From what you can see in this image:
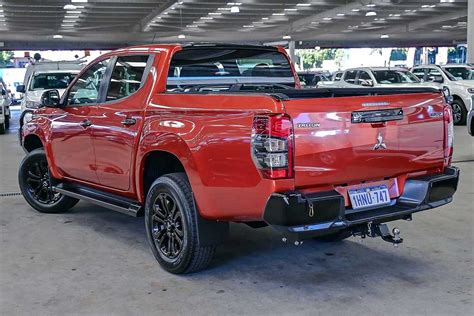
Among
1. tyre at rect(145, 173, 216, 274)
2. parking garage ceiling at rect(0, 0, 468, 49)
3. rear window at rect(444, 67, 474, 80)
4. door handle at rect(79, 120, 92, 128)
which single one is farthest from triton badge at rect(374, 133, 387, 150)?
parking garage ceiling at rect(0, 0, 468, 49)

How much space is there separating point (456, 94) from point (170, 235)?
12618 mm

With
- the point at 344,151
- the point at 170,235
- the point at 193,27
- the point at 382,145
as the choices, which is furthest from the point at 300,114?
the point at 193,27

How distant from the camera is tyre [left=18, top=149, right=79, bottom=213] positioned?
6.36 metres

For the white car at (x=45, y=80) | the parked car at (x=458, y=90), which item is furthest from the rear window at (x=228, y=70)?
the parked car at (x=458, y=90)

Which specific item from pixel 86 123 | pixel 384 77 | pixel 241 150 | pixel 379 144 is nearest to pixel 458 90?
pixel 384 77

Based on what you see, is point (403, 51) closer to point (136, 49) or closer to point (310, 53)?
point (310, 53)

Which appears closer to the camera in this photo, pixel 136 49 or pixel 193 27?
pixel 136 49

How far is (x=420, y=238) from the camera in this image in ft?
17.1

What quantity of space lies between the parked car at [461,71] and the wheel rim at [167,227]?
13348mm

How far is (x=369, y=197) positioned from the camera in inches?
152

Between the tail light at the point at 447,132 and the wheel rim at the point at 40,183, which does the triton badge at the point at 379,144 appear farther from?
the wheel rim at the point at 40,183

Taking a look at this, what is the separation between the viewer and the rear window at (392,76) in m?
16.7

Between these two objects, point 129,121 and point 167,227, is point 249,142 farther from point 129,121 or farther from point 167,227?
point 129,121

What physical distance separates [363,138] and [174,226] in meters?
1.55
